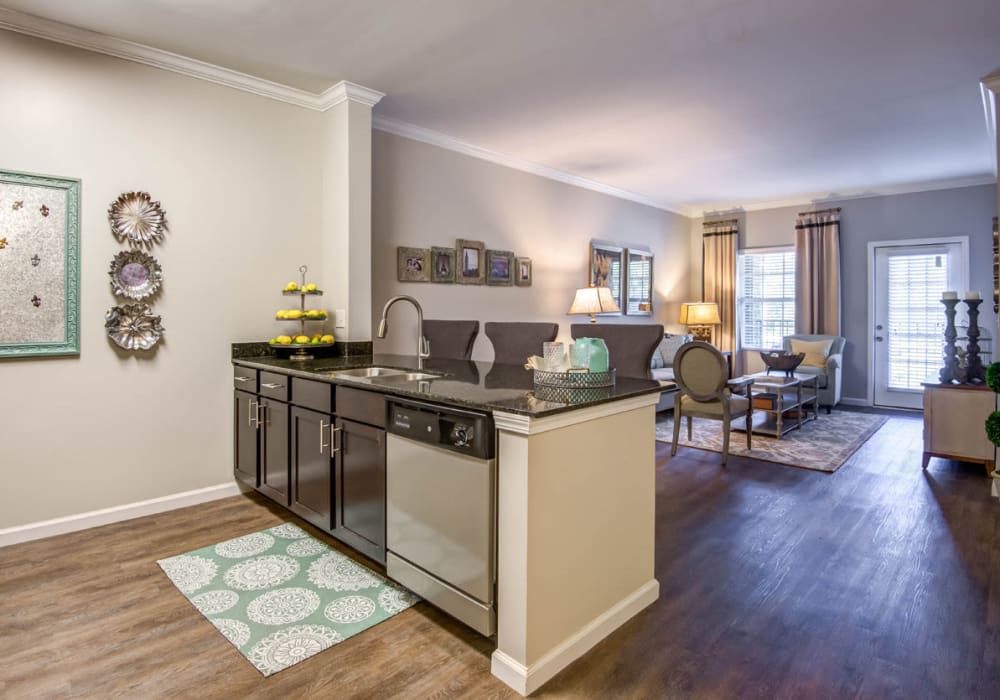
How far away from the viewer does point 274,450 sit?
3.03 metres

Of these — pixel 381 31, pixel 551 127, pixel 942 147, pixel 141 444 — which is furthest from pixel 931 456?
pixel 141 444

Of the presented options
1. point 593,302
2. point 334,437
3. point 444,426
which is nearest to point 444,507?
point 444,426

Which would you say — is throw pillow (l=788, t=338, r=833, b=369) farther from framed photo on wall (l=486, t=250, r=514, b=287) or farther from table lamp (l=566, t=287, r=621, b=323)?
framed photo on wall (l=486, t=250, r=514, b=287)

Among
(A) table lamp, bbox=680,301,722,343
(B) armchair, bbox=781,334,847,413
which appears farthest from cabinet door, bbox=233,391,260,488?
(A) table lamp, bbox=680,301,722,343

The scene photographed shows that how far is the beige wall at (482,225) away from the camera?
4.32 meters

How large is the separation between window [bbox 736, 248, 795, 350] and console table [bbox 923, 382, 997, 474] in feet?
11.0

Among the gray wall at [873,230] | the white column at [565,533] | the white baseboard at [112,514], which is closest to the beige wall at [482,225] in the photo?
the white baseboard at [112,514]

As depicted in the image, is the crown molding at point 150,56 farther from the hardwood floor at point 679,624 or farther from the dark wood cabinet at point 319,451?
the hardwood floor at point 679,624

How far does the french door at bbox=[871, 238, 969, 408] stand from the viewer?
20.9 ft

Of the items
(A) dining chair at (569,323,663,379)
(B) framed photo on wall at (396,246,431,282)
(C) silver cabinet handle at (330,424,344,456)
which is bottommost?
(C) silver cabinet handle at (330,424,344,456)

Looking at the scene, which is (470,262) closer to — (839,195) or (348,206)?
(348,206)

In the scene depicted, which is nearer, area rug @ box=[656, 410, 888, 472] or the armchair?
area rug @ box=[656, 410, 888, 472]

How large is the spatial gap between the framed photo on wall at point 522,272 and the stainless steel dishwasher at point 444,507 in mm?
3331

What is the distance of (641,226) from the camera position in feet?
23.2
